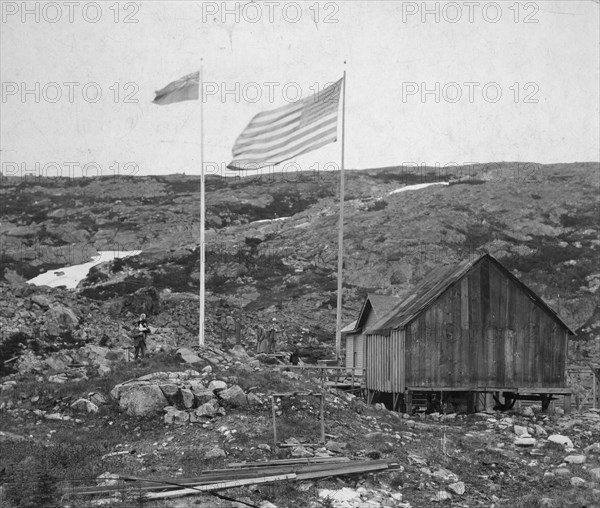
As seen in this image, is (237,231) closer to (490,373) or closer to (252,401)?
(490,373)

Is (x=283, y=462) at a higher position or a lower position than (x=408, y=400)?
higher

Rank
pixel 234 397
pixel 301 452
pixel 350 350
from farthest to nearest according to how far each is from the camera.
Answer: pixel 350 350 → pixel 234 397 → pixel 301 452

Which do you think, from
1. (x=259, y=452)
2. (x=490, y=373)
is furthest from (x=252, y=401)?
(x=490, y=373)

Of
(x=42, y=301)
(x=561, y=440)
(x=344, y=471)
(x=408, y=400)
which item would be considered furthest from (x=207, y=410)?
(x=42, y=301)

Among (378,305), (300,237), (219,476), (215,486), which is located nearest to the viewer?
(215,486)

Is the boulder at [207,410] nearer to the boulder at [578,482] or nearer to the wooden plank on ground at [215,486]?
the wooden plank on ground at [215,486]

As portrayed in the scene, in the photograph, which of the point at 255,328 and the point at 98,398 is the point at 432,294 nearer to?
the point at 98,398
